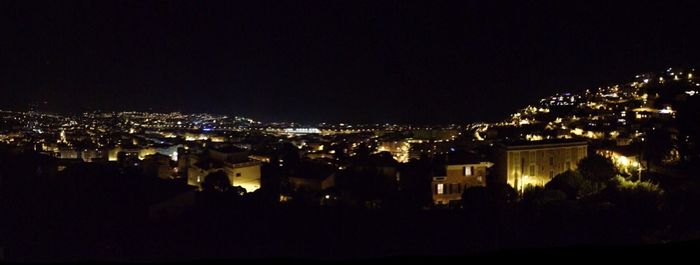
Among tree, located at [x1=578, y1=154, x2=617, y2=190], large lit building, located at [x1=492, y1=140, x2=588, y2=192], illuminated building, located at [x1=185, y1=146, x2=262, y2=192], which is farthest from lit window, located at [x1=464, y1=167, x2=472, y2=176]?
illuminated building, located at [x1=185, y1=146, x2=262, y2=192]

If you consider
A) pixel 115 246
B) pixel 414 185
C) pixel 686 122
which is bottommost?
pixel 115 246

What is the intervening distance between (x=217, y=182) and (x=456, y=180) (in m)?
4.68

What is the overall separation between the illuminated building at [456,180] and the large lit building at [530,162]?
1.73 feet

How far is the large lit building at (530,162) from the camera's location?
11711 mm

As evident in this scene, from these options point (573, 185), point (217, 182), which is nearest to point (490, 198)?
point (573, 185)

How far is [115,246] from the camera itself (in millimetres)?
7324

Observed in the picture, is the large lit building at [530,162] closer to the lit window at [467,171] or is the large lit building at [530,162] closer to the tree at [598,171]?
the lit window at [467,171]

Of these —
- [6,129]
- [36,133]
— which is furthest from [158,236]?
[36,133]

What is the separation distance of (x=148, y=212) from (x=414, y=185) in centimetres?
466

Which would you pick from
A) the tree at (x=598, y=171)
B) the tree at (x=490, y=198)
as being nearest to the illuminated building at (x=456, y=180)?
the tree at (x=490, y=198)

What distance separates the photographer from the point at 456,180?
11141 mm

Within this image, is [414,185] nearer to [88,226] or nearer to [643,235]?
[643,235]

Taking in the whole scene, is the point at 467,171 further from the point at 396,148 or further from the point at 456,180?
the point at 396,148

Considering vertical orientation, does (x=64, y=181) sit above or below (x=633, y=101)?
below
